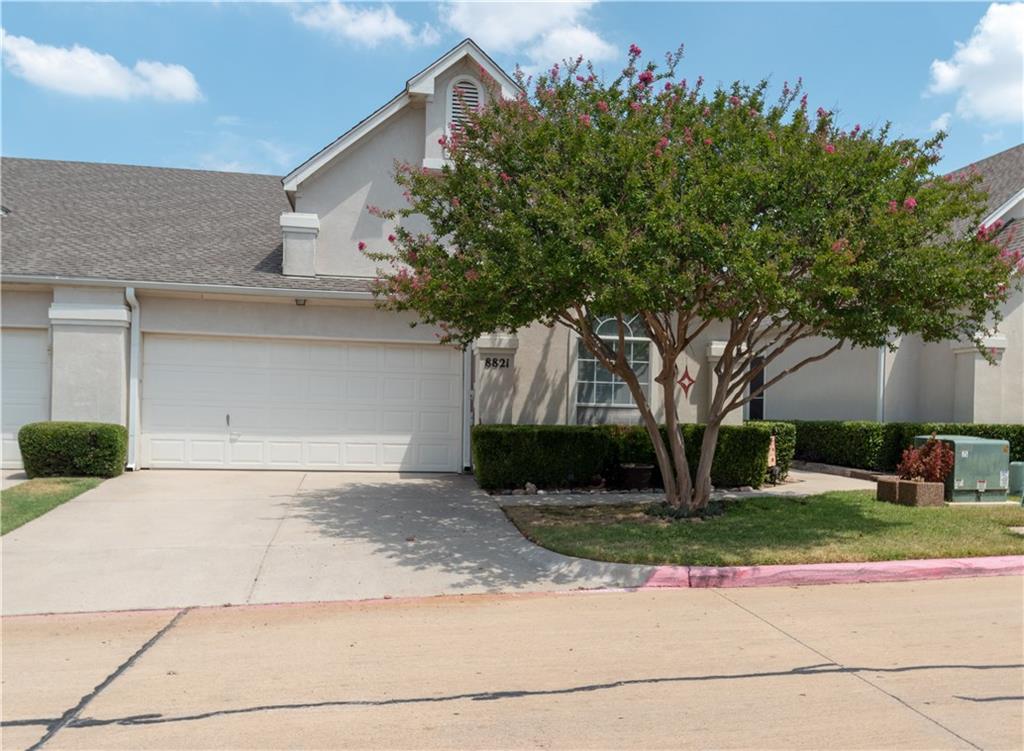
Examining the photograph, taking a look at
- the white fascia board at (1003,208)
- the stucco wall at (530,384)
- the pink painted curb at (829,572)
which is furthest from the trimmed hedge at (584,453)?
the white fascia board at (1003,208)

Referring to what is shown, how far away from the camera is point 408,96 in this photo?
14734 millimetres

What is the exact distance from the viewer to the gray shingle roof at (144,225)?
1381 centimetres

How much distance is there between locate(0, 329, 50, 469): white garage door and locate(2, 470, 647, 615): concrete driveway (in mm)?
2676

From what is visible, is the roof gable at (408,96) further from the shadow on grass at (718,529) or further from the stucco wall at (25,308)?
the shadow on grass at (718,529)

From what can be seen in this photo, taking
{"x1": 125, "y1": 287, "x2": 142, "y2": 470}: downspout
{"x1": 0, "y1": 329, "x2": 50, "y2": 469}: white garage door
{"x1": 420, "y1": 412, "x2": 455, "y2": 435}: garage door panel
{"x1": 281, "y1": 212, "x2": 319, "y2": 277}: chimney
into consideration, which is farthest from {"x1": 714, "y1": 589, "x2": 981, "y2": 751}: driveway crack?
{"x1": 0, "y1": 329, "x2": 50, "y2": 469}: white garage door

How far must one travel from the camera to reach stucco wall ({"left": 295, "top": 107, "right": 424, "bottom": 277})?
14.7 metres

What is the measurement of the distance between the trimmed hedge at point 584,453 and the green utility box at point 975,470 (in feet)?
9.41

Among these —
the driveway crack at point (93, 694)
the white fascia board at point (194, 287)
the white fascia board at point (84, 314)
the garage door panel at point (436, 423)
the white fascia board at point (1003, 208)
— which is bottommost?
the driveway crack at point (93, 694)

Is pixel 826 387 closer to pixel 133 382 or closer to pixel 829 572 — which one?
pixel 829 572

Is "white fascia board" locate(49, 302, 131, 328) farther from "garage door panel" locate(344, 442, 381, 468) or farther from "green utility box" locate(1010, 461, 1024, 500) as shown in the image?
"green utility box" locate(1010, 461, 1024, 500)

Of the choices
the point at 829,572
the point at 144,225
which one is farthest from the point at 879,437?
the point at 144,225

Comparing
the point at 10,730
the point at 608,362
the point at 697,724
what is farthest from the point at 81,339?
the point at 697,724

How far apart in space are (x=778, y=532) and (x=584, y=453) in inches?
163

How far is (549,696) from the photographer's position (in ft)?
16.4
